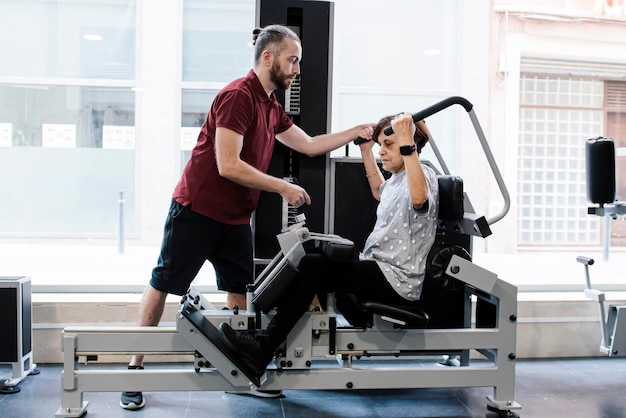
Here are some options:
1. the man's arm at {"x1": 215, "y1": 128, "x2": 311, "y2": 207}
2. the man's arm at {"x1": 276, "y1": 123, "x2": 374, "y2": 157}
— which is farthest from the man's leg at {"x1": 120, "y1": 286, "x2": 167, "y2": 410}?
the man's arm at {"x1": 276, "y1": 123, "x2": 374, "y2": 157}

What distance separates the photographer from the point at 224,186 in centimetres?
275

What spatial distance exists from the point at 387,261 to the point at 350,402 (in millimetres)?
845

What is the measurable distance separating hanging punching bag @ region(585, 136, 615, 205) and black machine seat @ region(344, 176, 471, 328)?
1060 millimetres

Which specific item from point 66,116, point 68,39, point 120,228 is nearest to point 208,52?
point 68,39

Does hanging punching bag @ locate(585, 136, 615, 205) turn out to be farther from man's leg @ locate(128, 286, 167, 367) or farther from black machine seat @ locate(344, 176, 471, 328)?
man's leg @ locate(128, 286, 167, 367)

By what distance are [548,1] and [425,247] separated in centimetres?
308

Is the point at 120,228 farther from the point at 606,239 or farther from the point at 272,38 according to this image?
the point at 606,239

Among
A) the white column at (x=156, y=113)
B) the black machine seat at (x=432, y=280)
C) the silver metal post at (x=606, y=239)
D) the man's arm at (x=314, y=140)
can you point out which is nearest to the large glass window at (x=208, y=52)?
the white column at (x=156, y=113)

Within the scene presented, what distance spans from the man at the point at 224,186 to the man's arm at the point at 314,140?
120 millimetres

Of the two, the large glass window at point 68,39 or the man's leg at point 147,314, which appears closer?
the man's leg at point 147,314

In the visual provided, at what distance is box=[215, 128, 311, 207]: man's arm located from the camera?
2.54 metres

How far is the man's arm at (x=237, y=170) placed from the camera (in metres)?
2.54

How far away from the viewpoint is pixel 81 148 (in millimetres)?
4141

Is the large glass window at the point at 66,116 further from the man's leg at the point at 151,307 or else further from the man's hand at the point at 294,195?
the man's hand at the point at 294,195
